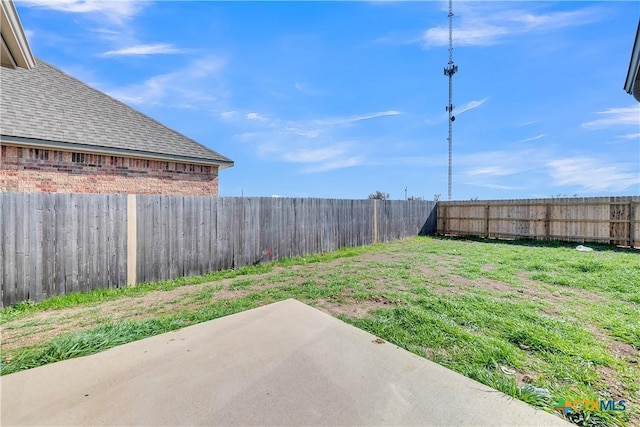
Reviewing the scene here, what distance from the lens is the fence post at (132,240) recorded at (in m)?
4.82

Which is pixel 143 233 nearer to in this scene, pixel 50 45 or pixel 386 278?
pixel 386 278

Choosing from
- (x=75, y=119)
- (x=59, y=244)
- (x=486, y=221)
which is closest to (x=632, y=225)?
(x=486, y=221)

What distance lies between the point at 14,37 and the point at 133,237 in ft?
10.6

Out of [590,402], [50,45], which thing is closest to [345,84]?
[50,45]

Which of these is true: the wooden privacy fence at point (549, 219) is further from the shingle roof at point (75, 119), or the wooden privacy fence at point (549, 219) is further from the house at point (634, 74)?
the shingle roof at point (75, 119)

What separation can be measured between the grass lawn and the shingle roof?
4214 millimetres

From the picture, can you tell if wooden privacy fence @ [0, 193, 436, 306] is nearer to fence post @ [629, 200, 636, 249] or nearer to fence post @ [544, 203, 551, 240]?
fence post @ [544, 203, 551, 240]

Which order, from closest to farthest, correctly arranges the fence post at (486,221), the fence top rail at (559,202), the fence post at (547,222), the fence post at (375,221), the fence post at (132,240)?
the fence post at (132,240)
the fence top rail at (559,202)
the fence post at (375,221)
the fence post at (547,222)
the fence post at (486,221)

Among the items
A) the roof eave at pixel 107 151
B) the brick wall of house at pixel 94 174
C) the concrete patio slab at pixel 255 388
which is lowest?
the concrete patio slab at pixel 255 388

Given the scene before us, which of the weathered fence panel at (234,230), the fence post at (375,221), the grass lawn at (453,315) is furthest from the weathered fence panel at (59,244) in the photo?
the fence post at (375,221)

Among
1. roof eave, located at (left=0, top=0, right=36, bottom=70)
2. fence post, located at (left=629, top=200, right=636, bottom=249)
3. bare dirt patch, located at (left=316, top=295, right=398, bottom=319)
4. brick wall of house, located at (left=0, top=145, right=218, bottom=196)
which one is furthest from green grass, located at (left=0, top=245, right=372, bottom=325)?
fence post, located at (left=629, top=200, right=636, bottom=249)

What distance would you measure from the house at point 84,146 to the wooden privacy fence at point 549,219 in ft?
34.2

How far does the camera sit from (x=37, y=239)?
401 cm

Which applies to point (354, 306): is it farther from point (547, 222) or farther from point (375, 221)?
point (547, 222)
